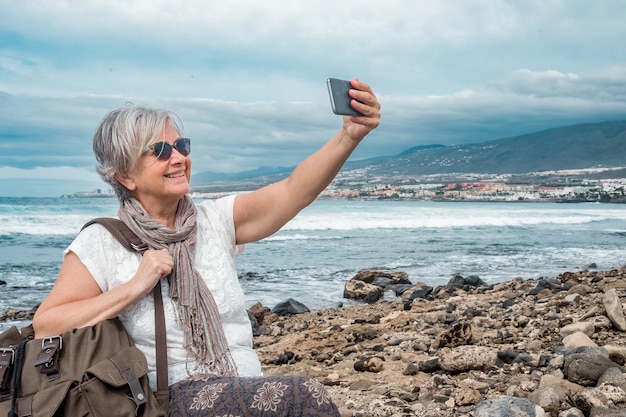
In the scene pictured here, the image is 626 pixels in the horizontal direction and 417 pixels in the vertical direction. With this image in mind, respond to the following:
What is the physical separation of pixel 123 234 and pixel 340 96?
1044mm

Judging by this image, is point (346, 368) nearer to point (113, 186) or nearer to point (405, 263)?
point (113, 186)

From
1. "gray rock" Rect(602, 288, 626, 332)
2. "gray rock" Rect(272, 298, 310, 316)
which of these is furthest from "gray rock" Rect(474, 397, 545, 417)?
"gray rock" Rect(272, 298, 310, 316)

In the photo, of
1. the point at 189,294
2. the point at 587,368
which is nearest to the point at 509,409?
the point at 587,368

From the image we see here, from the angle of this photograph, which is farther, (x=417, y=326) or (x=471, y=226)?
(x=471, y=226)

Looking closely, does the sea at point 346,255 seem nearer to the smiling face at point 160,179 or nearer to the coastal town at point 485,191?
the smiling face at point 160,179

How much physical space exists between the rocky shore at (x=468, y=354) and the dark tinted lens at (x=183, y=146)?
7.84 ft

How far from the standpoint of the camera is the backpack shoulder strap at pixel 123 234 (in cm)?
274

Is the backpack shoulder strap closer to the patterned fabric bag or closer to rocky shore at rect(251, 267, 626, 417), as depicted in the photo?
the patterned fabric bag

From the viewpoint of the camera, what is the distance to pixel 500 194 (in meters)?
79.9

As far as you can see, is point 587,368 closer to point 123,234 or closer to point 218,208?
point 218,208

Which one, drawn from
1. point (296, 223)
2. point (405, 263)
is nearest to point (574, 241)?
point (405, 263)

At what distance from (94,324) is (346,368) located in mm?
4067

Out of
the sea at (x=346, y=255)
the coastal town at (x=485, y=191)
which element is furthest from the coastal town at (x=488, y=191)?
the sea at (x=346, y=255)

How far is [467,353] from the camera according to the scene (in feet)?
17.8
